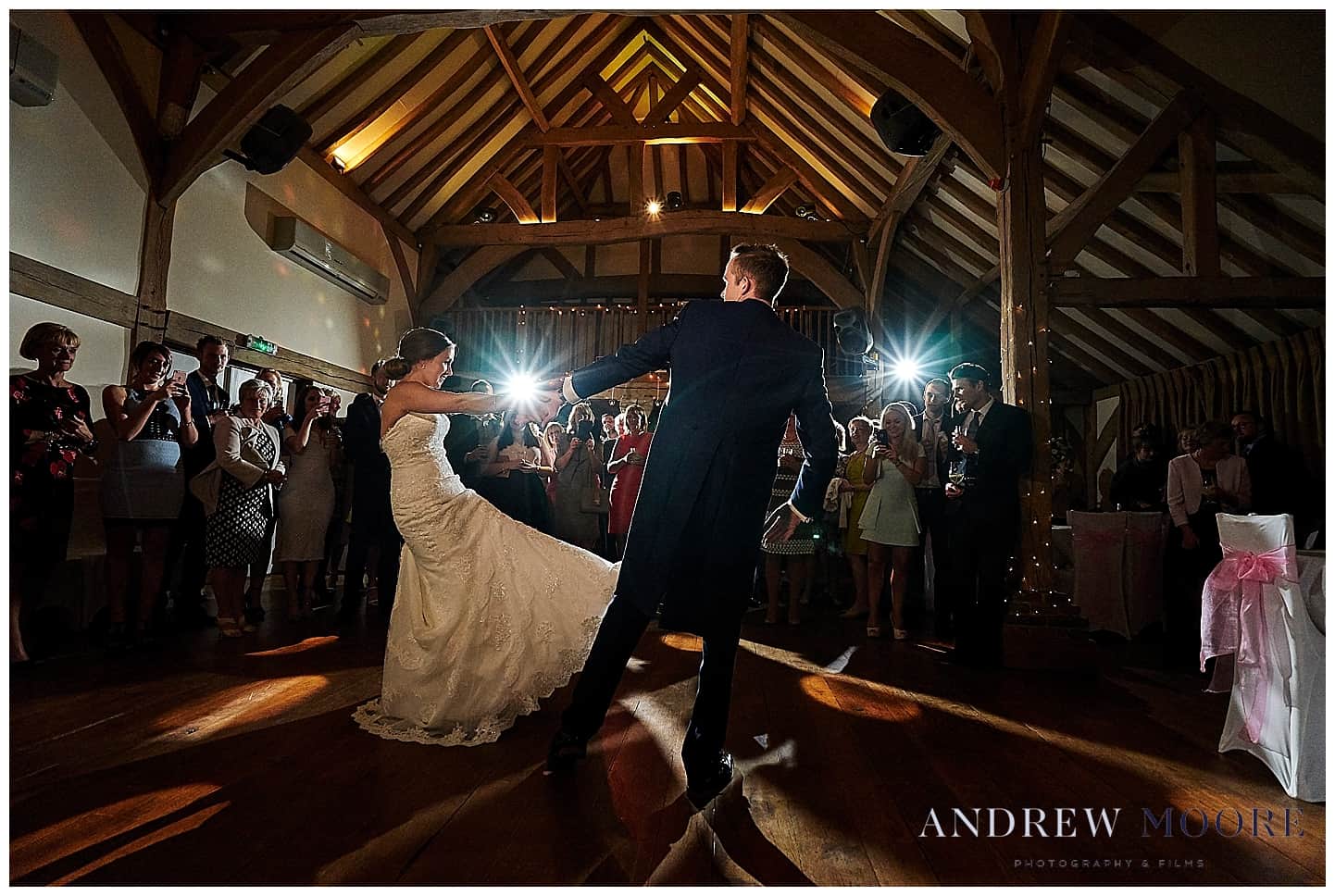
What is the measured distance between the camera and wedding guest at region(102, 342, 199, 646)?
3666 millimetres

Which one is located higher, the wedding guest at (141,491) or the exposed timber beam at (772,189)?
the exposed timber beam at (772,189)

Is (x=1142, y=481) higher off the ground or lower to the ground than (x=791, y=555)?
higher

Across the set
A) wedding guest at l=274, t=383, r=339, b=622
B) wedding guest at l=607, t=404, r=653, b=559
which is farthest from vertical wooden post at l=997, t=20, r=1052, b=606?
wedding guest at l=274, t=383, r=339, b=622

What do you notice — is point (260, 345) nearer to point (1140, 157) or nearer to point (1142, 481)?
point (1140, 157)

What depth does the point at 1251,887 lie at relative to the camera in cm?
145

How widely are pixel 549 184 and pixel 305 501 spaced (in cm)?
657

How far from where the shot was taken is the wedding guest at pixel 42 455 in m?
3.32

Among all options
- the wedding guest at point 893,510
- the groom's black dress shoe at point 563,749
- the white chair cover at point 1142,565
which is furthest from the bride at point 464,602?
the white chair cover at point 1142,565

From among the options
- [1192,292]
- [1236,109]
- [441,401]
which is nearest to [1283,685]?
[441,401]

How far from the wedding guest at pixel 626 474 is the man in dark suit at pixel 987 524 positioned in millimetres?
2150

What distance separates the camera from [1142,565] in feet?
15.0

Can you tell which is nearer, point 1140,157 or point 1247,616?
point 1247,616

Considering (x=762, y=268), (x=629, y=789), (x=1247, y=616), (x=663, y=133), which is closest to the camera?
(x=629, y=789)

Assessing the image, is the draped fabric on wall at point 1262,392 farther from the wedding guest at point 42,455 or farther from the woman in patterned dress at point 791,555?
the wedding guest at point 42,455
